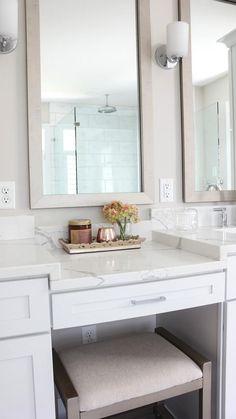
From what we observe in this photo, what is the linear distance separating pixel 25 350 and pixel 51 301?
0.15 meters

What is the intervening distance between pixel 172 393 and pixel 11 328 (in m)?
0.59

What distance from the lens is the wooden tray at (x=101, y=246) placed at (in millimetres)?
1371

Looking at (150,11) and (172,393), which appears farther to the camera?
(150,11)

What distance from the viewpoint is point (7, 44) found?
4.42 ft

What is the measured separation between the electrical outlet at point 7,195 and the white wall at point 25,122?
0.07 feet

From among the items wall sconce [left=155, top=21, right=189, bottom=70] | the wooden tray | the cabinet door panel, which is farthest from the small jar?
wall sconce [left=155, top=21, right=189, bottom=70]

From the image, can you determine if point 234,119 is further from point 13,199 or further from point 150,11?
point 13,199

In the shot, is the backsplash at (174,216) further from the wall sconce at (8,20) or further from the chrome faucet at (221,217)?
the wall sconce at (8,20)

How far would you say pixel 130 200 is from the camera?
62.5 inches

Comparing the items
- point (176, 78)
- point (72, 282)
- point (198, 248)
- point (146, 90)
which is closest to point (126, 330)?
point (198, 248)

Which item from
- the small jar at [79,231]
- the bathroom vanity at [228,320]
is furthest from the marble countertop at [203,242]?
the small jar at [79,231]

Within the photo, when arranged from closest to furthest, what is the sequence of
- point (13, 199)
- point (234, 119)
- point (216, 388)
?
point (216, 388) → point (13, 199) → point (234, 119)

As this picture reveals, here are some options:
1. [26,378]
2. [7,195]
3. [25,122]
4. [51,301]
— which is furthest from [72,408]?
[25,122]

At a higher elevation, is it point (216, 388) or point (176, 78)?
point (176, 78)
